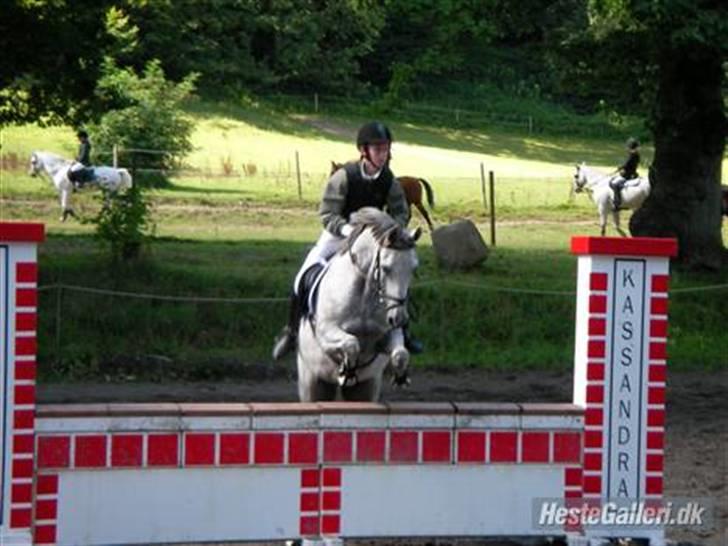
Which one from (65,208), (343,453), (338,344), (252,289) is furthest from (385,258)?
(65,208)

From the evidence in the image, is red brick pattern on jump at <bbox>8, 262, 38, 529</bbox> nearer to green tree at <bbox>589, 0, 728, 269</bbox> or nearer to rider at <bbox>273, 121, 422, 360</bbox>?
rider at <bbox>273, 121, 422, 360</bbox>

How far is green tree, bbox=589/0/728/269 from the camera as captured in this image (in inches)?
968

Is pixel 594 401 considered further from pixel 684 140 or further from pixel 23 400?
pixel 684 140

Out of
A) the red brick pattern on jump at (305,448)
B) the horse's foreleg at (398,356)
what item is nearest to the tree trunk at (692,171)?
the horse's foreleg at (398,356)

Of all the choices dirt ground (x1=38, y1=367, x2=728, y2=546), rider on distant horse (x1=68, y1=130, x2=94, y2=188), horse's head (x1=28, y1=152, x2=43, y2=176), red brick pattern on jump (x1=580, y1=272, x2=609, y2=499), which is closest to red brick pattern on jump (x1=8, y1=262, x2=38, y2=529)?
red brick pattern on jump (x1=580, y1=272, x2=609, y2=499)

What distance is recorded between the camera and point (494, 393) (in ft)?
61.4

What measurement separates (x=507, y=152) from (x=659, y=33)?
32.6m

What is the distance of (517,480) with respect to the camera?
406 inches

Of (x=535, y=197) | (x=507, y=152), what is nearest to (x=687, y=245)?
(x=535, y=197)

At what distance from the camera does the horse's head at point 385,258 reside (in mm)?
10453

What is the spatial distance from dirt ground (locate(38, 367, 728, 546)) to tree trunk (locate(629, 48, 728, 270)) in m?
5.50

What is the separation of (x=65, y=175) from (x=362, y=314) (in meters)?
22.8

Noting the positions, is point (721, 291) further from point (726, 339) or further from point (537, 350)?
point (537, 350)

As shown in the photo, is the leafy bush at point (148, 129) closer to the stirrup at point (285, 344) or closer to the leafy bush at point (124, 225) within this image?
the leafy bush at point (124, 225)
